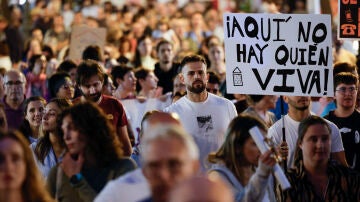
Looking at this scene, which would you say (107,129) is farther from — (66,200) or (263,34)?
(263,34)

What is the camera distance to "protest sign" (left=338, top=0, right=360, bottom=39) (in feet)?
42.0

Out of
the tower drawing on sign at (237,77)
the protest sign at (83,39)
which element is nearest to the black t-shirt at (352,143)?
the tower drawing on sign at (237,77)

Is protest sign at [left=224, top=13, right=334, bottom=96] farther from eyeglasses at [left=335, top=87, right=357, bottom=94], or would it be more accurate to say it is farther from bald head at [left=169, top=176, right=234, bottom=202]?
bald head at [left=169, top=176, right=234, bottom=202]

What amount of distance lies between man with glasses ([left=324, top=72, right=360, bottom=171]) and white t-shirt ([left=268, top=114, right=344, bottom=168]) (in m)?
0.58

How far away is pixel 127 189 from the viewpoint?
658 cm

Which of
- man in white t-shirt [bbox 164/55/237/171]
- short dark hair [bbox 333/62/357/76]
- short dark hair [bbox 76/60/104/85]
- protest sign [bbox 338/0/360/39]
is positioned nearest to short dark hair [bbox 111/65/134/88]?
short dark hair [bbox 333/62/357/76]

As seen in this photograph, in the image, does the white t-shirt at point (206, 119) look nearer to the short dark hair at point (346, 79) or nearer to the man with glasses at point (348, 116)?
the man with glasses at point (348, 116)

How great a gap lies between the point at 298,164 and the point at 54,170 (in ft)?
7.17

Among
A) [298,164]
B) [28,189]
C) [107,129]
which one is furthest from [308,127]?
[28,189]

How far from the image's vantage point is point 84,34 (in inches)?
779

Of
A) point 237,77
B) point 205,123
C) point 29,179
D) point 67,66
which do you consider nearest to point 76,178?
point 29,179

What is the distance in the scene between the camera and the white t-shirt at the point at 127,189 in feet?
21.4

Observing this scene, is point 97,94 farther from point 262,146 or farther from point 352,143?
point 262,146

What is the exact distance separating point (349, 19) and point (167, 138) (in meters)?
7.52
